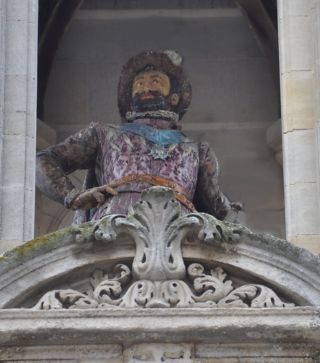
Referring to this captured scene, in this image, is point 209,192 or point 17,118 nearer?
point 209,192

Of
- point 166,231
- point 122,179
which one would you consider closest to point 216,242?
point 166,231

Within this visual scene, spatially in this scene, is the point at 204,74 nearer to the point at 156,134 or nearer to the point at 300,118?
the point at 300,118

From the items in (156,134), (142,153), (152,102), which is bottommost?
(142,153)

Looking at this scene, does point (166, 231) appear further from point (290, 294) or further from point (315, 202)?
point (315, 202)

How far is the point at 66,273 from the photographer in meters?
21.1

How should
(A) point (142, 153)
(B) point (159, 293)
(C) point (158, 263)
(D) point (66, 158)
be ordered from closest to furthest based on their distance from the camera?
(B) point (159, 293) < (C) point (158, 263) < (A) point (142, 153) < (D) point (66, 158)

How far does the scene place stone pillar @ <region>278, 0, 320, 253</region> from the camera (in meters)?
23.6

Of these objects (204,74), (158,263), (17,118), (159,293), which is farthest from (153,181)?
(204,74)

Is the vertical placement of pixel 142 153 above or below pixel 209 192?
above

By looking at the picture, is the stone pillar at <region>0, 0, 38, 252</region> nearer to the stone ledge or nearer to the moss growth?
the moss growth

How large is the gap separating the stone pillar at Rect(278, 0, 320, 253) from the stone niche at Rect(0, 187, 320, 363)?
6.90 feet

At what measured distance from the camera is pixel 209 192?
23.4 meters

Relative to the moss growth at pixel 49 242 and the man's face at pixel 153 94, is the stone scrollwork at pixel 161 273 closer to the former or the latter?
the moss growth at pixel 49 242

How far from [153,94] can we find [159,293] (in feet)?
9.42
